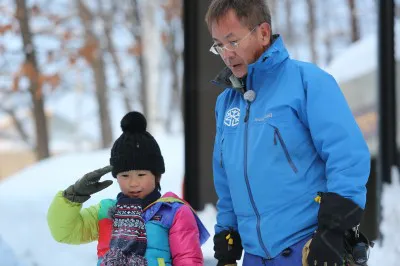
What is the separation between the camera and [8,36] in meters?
6.52

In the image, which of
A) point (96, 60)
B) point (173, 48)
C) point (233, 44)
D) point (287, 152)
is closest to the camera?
point (287, 152)

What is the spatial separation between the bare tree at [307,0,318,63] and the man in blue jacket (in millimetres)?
4862

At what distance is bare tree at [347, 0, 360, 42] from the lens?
22.0 feet

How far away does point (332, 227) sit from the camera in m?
1.69

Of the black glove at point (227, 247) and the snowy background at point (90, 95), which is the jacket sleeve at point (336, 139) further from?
the snowy background at point (90, 95)

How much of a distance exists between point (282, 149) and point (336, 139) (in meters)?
0.17

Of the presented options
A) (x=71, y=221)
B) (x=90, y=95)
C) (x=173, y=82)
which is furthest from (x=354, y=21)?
(x=71, y=221)

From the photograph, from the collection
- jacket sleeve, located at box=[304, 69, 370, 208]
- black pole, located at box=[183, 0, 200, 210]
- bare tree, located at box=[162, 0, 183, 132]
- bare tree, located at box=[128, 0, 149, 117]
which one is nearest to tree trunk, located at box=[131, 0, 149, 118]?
bare tree, located at box=[128, 0, 149, 117]

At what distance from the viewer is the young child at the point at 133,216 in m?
2.16

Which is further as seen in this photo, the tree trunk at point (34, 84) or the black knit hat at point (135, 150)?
the tree trunk at point (34, 84)

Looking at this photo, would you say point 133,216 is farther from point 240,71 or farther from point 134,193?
point 240,71

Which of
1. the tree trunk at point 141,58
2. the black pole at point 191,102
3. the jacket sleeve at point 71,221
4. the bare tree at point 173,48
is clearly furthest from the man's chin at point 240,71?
the tree trunk at point 141,58

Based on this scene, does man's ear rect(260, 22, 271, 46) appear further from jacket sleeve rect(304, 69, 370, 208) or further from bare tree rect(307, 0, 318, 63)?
bare tree rect(307, 0, 318, 63)

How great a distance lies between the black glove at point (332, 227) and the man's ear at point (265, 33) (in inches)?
21.5
